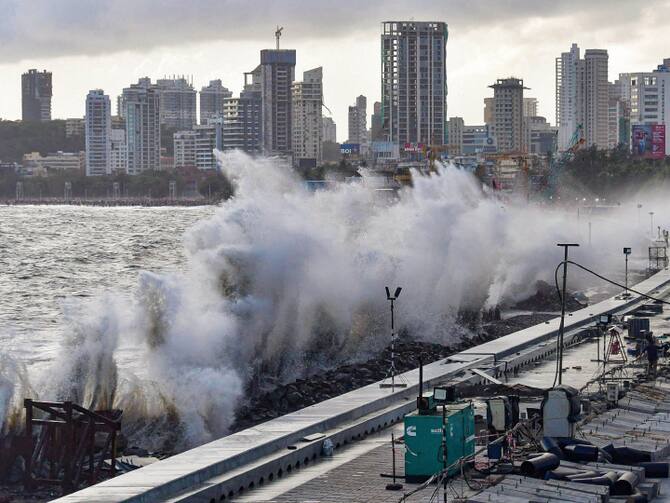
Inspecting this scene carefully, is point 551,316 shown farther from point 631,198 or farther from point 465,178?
point 631,198

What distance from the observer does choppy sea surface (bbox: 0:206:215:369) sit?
58.8 metres

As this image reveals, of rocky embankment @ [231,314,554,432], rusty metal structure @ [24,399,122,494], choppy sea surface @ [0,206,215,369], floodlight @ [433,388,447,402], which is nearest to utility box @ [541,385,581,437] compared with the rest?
floodlight @ [433,388,447,402]

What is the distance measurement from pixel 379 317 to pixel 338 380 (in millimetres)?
12659

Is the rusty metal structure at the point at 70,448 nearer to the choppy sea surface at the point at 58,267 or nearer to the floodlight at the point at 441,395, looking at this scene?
the floodlight at the point at 441,395

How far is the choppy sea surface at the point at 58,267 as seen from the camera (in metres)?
58.8

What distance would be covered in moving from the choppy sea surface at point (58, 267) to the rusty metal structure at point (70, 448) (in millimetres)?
13023

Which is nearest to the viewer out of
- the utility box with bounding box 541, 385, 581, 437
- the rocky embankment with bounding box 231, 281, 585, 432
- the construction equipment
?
the construction equipment

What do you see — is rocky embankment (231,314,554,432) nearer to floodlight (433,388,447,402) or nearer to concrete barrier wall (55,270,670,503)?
concrete barrier wall (55,270,670,503)

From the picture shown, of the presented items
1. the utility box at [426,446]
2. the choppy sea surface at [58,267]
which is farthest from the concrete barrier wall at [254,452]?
the choppy sea surface at [58,267]

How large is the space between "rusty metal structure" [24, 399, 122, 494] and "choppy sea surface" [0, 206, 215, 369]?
13023 millimetres

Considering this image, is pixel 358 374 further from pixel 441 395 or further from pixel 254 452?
pixel 441 395

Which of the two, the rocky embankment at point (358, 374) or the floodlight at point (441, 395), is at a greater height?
the floodlight at point (441, 395)

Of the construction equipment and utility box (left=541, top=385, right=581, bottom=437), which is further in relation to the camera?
utility box (left=541, top=385, right=581, bottom=437)

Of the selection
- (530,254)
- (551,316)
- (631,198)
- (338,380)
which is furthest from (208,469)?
(631,198)
